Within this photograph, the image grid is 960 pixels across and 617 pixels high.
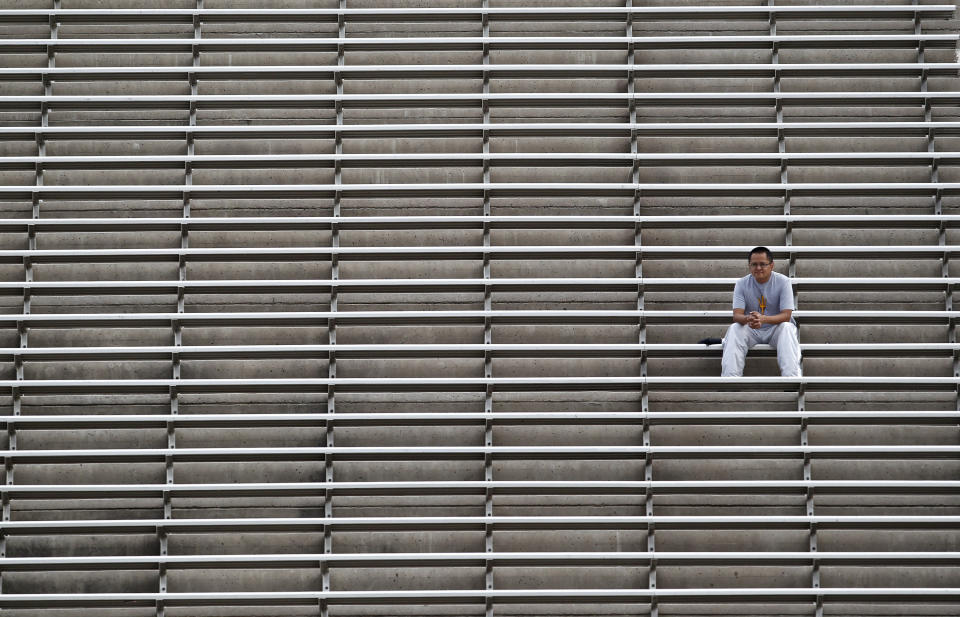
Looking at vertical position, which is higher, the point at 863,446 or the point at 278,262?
the point at 278,262

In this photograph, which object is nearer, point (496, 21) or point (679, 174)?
point (679, 174)

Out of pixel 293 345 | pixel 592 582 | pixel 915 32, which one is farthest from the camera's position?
pixel 915 32

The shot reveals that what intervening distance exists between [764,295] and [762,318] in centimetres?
15

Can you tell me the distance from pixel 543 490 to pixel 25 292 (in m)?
2.79

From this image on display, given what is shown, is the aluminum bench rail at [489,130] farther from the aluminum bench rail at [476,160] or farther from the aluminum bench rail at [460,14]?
the aluminum bench rail at [460,14]

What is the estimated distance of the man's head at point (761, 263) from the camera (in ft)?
16.2

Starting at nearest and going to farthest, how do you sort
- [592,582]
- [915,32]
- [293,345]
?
[592,582]
[293,345]
[915,32]

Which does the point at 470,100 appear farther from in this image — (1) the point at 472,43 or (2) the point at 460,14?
(2) the point at 460,14

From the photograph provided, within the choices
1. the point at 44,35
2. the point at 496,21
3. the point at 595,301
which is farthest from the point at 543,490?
the point at 44,35

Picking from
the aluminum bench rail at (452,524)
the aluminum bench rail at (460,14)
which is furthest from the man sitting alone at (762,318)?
the aluminum bench rail at (460,14)

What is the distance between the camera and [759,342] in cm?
507

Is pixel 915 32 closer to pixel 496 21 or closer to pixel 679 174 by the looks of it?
pixel 679 174

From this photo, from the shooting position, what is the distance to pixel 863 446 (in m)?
5.05

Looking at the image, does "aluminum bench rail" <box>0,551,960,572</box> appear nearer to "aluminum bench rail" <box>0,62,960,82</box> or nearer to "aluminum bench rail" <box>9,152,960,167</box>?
"aluminum bench rail" <box>9,152,960,167</box>
